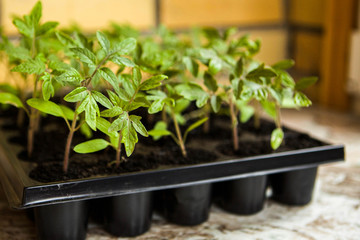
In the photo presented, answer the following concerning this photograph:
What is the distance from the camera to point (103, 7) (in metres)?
2.18

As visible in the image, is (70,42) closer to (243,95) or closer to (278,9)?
(243,95)

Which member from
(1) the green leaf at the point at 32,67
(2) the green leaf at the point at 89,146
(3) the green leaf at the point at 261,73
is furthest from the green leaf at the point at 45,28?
(3) the green leaf at the point at 261,73

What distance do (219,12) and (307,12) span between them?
0.42 metres

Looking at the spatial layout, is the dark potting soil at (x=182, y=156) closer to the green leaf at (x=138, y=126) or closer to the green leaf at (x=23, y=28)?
the green leaf at (x=138, y=126)

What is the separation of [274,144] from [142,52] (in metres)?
0.33

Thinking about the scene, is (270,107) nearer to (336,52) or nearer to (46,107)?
(46,107)

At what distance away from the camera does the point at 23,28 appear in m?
0.97

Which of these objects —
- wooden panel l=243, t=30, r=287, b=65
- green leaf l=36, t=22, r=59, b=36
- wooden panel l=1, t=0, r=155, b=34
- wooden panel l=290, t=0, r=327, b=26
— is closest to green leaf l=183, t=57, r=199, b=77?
green leaf l=36, t=22, r=59, b=36

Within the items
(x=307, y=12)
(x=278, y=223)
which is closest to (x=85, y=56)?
(x=278, y=223)

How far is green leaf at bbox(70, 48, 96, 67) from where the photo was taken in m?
0.84

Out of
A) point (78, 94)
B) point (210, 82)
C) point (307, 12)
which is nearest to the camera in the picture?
point (78, 94)

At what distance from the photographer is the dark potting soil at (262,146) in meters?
1.08

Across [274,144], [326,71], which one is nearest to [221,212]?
[274,144]

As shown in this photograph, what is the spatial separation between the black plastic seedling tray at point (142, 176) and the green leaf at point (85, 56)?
207mm
